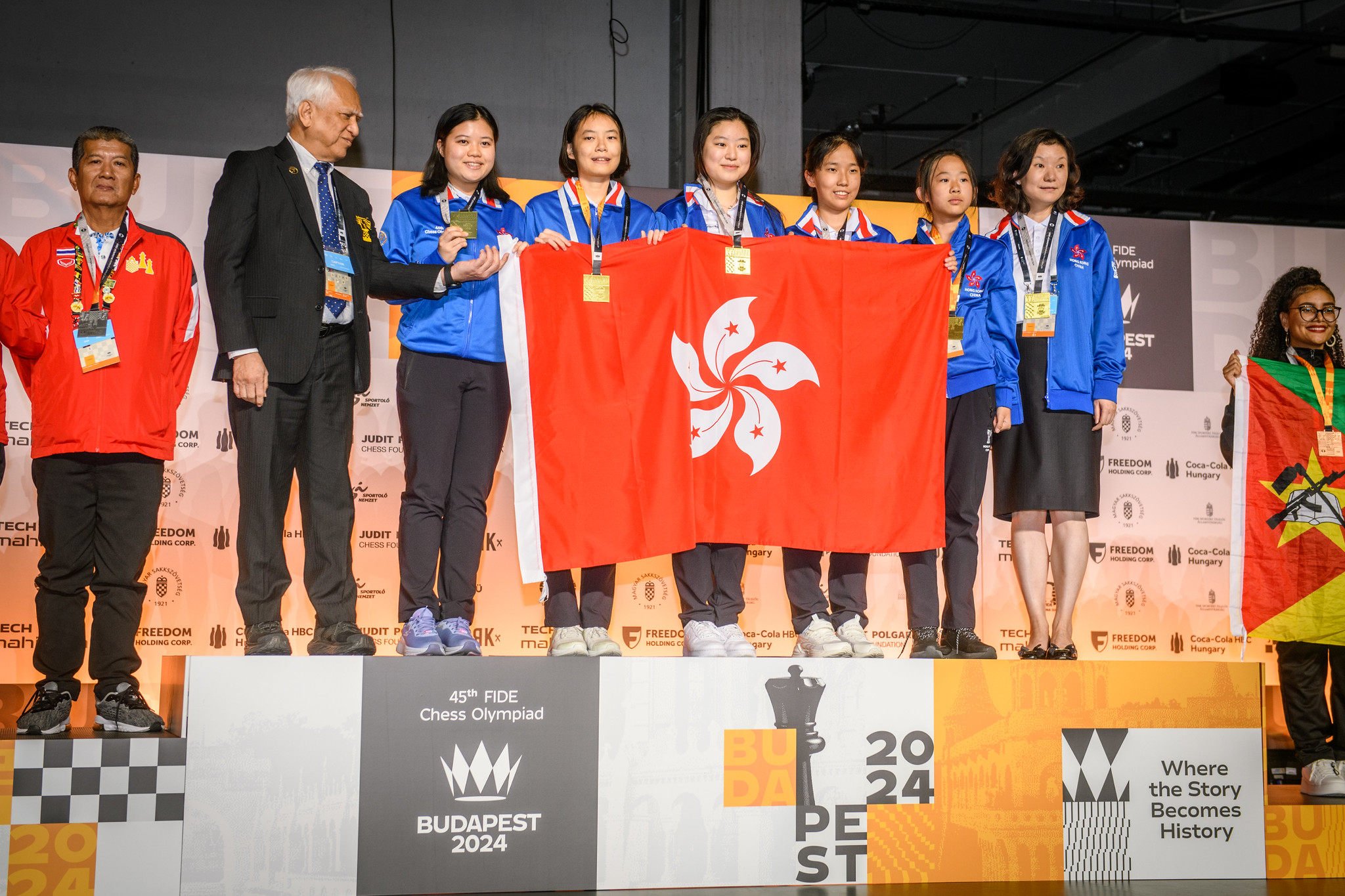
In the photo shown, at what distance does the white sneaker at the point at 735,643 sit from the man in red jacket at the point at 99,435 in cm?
159

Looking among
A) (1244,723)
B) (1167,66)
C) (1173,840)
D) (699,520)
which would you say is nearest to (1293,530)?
(1244,723)

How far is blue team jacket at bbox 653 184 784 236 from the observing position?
12.6 feet

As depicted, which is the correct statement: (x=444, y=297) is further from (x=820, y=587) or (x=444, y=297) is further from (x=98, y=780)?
(x=98, y=780)

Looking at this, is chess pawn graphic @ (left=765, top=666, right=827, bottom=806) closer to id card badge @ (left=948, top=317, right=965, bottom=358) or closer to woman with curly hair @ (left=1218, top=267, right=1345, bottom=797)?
id card badge @ (left=948, top=317, right=965, bottom=358)

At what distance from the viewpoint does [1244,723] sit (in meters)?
3.51

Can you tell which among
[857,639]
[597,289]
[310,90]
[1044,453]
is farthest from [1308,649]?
[310,90]

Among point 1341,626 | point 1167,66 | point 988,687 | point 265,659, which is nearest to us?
point 265,659

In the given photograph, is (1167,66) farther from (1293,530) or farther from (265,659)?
(265,659)

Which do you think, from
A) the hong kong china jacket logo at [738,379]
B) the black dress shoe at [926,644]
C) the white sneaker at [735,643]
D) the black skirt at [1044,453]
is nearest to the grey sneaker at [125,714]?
the white sneaker at [735,643]

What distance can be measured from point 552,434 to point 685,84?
2.68 metres

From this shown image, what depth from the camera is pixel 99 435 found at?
11.1ft

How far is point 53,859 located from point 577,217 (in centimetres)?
228

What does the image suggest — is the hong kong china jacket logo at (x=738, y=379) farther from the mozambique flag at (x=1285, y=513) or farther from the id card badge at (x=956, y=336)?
the mozambique flag at (x=1285, y=513)

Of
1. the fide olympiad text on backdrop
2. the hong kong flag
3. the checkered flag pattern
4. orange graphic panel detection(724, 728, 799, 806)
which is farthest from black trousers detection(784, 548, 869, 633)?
the checkered flag pattern
